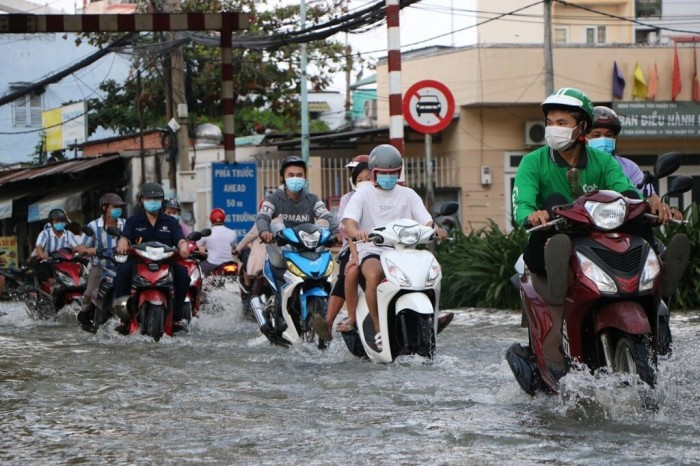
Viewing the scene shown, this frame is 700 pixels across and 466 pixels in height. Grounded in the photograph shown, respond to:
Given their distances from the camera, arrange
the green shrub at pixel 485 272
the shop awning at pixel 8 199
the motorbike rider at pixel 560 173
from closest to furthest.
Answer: the motorbike rider at pixel 560 173
the green shrub at pixel 485 272
the shop awning at pixel 8 199

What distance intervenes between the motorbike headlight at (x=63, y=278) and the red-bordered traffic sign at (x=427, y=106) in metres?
4.49

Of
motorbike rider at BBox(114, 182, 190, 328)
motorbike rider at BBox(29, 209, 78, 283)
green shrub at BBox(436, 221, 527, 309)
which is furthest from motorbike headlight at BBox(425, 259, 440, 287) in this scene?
motorbike rider at BBox(29, 209, 78, 283)

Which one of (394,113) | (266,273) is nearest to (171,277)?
(266,273)

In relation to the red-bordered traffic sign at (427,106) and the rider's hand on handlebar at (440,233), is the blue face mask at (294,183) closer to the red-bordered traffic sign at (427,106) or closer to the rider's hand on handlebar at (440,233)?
the rider's hand on handlebar at (440,233)

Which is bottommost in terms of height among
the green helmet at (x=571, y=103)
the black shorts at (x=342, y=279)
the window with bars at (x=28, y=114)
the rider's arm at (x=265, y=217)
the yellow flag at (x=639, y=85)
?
the black shorts at (x=342, y=279)

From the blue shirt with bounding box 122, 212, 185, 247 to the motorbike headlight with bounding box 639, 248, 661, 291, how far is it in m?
6.82

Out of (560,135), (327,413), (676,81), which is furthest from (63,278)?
(676,81)

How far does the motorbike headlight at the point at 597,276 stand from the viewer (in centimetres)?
615

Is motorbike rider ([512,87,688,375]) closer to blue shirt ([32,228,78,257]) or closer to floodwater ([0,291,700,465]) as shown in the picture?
floodwater ([0,291,700,465])

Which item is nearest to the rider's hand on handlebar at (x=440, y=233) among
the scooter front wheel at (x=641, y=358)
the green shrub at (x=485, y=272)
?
the scooter front wheel at (x=641, y=358)

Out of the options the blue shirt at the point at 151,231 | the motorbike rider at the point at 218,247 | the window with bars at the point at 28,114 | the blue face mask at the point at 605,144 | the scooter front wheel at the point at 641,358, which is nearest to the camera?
the scooter front wheel at the point at 641,358

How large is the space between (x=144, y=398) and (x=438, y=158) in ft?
82.5

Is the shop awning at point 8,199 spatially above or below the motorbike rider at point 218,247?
above

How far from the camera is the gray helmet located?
32.6 feet
